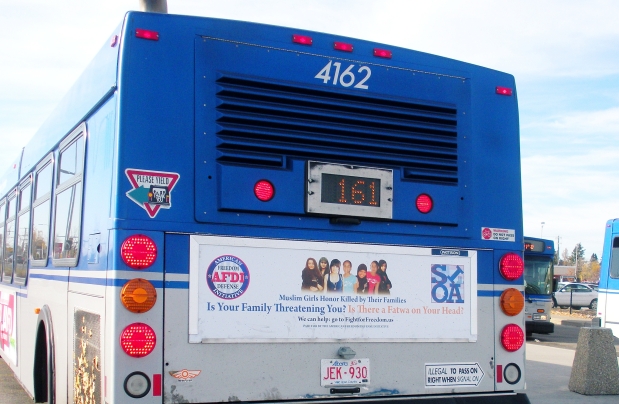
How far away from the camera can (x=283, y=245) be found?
→ 4.66m

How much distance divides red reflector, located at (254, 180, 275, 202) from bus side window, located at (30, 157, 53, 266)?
8.79 ft

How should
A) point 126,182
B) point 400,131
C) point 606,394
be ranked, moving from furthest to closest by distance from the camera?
point 606,394, point 400,131, point 126,182

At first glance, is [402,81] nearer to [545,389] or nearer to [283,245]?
[283,245]

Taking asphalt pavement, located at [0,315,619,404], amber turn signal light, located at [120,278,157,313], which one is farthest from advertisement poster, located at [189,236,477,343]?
asphalt pavement, located at [0,315,619,404]

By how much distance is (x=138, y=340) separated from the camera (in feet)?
13.8

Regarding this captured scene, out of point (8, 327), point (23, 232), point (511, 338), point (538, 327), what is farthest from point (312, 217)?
point (538, 327)

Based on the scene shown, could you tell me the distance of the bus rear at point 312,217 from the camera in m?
4.38

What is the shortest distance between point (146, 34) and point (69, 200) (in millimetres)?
1705

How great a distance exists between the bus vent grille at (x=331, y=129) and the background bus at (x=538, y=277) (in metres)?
16.1

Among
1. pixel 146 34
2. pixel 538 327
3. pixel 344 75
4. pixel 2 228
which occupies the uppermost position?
pixel 146 34

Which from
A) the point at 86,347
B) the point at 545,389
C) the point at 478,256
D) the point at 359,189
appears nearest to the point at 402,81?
the point at 359,189

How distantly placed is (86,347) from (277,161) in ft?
5.69

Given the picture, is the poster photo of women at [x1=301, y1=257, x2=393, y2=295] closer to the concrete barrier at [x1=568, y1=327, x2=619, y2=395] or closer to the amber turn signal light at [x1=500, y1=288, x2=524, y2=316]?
the amber turn signal light at [x1=500, y1=288, x2=524, y2=316]

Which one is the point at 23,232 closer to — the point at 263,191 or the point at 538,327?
the point at 263,191
